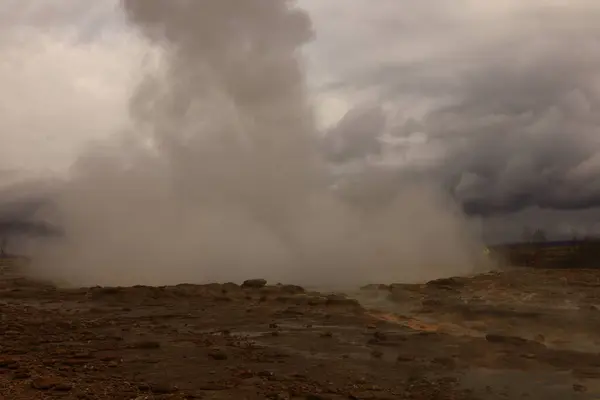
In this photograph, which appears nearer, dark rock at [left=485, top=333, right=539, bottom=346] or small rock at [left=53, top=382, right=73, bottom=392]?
small rock at [left=53, top=382, right=73, bottom=392]

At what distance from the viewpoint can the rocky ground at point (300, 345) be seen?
33.8 ft

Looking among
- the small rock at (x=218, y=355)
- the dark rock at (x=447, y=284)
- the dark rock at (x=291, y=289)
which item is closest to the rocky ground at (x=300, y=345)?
the small rock at (x=218, y=355)

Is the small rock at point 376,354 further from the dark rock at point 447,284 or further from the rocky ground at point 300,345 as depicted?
the dark rock at point 447,284

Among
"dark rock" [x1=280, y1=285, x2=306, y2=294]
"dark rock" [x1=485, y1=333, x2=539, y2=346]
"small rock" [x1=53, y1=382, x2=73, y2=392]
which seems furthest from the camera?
"dark rock" [x1=280, y1=285, x2=306, y2=294]

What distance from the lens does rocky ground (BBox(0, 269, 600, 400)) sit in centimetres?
1030

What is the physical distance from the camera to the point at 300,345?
559 inches

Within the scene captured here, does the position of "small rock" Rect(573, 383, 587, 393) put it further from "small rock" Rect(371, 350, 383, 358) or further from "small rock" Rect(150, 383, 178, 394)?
"small rock" Rect(150, 383, 178, 394)

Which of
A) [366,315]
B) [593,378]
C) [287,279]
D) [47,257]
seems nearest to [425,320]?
[366,315]

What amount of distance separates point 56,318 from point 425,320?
38.0 feet

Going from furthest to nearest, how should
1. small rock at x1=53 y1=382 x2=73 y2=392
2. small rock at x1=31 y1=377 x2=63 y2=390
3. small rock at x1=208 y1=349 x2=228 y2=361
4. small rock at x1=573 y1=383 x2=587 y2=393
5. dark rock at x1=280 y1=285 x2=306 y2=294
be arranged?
dark rock at x1=280 y1=285 x2=306 y2=294 < small rock at x1=208 y1=349 x2=228 y2=361 < small rock at x1=573 y1=383 x2=587 y2=393 < small rock at x1=31 y1=377 x2=63 y2=390 < small rock at x1=53 y1=382 x2=73 y2=392

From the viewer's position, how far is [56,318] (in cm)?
1889

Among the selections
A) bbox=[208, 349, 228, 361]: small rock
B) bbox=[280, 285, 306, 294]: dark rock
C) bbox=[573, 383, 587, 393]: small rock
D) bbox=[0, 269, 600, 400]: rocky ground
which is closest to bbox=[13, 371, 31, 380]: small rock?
bbox=[0, 269, 600, 400]: rocky ground

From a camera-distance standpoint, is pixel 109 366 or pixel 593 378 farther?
pixel 109 366

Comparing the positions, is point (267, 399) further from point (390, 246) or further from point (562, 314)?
point (390, 246)
